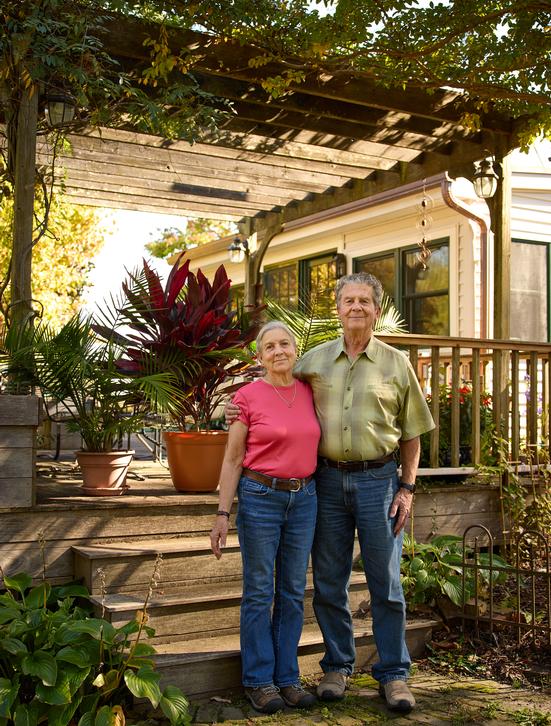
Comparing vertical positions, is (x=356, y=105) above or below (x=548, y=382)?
above

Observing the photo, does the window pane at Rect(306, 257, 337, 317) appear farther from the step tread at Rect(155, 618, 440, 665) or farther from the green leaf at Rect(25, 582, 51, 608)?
the green leaf at Rect(25, 582, 51, 608)

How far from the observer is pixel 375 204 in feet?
34.1

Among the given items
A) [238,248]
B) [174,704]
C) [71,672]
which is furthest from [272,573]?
[238,248]

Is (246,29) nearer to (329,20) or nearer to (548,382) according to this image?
(329,20)

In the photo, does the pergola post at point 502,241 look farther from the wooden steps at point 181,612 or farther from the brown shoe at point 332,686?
the brown shoe at point 332,686

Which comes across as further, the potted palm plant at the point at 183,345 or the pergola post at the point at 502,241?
the pergola post at the point at 502,241

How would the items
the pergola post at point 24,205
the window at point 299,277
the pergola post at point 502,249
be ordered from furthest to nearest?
the window at point 299,277 < the pergola post at point 502,249 < the pergola post at point 24,205

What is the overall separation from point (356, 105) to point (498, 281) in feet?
6.46

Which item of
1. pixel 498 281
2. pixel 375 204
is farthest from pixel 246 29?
pixel 375 204

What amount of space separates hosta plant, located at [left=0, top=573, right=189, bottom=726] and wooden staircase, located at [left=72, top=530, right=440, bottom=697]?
0.71 feet

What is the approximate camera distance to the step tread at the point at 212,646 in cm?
344

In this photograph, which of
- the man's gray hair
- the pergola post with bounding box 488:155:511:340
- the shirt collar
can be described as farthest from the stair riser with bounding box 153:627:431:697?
the pergola post with bounding box 488:155:511:340

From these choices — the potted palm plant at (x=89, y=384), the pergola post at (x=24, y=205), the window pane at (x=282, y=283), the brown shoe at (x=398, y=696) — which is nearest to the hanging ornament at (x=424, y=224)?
the window pane at (x=282, y=283)

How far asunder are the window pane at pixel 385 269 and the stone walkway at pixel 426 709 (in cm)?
740
